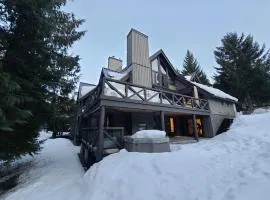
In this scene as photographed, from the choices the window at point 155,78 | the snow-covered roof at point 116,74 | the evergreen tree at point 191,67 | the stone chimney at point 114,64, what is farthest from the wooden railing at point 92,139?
the evergreen tree at point 191,67

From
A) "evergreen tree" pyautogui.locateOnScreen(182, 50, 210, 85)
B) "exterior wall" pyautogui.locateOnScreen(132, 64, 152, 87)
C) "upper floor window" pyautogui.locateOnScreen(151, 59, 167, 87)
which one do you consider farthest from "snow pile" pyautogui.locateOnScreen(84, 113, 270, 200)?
"evergreen tree" pyautogui.locateOnScreen(182, 50, 210, 85)

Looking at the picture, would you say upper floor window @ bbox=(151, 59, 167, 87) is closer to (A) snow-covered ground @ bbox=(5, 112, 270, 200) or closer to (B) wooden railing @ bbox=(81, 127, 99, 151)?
(B) wooden railing @ bbox=(81, 127, 99, 151)

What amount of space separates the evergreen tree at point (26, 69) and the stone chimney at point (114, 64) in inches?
427

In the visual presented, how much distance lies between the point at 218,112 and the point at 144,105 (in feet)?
31.5

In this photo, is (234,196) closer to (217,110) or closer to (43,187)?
(43,187)

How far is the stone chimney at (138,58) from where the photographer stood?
12.7 m

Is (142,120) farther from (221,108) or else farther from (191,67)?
(191,67)

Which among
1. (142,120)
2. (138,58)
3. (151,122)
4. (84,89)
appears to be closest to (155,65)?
(138,58)

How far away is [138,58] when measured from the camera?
42.5 ft

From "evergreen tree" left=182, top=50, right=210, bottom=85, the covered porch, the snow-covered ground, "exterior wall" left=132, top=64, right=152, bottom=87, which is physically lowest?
the snow-covered ground

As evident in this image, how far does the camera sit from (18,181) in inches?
313

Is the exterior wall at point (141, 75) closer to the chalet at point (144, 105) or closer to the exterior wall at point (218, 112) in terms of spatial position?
the chalet at point (144, 105)

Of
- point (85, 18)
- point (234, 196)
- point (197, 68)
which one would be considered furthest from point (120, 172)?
point (197, 68)

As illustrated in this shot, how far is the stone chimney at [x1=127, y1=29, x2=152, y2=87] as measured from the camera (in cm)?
1266
